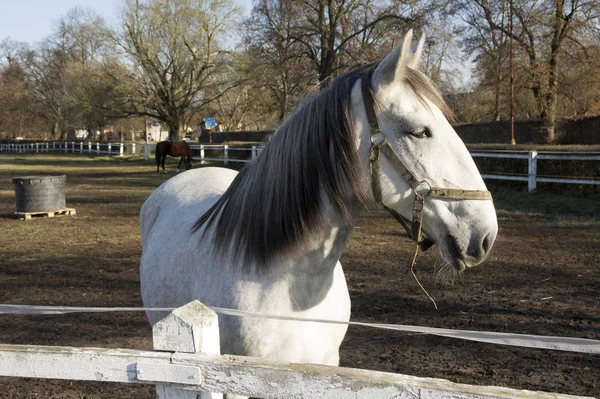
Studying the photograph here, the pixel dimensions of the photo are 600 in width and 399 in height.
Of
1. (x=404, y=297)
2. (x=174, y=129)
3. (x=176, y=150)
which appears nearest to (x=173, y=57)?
(x=174, y=129)

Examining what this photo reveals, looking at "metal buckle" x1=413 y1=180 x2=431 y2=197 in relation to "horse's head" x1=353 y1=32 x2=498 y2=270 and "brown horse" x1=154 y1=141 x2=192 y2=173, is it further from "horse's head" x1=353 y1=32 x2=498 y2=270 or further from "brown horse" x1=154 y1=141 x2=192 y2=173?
"brown horse" x1=154 y1=141 x2=192 y2=173

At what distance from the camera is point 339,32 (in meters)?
23.0

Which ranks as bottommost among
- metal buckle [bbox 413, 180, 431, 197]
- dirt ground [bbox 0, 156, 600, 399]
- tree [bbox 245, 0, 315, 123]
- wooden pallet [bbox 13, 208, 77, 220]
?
dirt ground [bbox 0, 156, 600, 399]

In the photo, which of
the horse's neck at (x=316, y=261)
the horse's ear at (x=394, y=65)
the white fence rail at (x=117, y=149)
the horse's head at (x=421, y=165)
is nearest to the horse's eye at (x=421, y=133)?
the horse's head at (x=421, y=165)

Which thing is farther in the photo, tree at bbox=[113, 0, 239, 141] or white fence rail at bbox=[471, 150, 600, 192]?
tree at bbox=[113, 0, 239, 141]

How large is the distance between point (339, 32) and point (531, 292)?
1951 cm

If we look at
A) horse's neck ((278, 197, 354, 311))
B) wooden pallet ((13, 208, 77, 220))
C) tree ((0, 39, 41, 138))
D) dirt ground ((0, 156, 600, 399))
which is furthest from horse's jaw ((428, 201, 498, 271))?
tree ((0, 39, 41, 138))

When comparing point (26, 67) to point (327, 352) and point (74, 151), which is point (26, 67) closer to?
point (74, 151)

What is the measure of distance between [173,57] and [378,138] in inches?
1294

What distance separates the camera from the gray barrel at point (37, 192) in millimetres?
10648

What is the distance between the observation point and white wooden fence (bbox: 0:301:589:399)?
1285 millimetres

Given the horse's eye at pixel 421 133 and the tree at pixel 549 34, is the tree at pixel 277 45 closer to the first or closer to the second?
the tree at pixel 549 34

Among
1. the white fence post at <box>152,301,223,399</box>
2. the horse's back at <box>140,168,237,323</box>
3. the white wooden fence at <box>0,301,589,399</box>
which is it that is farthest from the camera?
the horse's back at <box>140,168,237,323</box>

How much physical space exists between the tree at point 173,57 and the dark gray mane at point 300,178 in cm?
3172
